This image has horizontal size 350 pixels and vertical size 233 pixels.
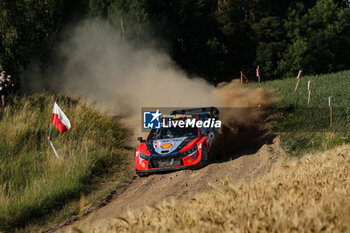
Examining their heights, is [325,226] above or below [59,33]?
below

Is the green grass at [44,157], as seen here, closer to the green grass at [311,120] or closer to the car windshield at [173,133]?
the car windshield at [173,133]

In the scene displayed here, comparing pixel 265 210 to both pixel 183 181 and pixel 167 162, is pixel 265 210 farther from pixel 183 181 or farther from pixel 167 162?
pixel 167 162

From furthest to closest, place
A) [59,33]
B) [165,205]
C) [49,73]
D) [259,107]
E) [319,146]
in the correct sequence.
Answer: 1. [59,33]
2. [49,73]
3. [259,107]
4. [319,146]
5. [165,205]

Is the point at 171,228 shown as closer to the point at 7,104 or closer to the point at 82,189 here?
the point at 82,189

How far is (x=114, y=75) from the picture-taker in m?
30.3

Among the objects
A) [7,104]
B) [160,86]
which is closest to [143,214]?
[7,104]

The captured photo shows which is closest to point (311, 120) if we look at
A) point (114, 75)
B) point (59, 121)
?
point (59, 121)

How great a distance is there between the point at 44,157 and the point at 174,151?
14.8 ft

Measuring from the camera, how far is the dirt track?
10258 millimetres

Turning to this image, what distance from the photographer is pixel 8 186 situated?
11922mm

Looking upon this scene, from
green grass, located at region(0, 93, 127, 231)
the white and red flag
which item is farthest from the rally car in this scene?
the white and red flag

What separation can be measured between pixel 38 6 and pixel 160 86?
938cm

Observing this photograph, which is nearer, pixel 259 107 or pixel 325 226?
pixel 325 226

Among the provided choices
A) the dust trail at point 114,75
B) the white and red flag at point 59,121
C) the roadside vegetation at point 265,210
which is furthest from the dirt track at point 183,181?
the dust trail at point 114,75
